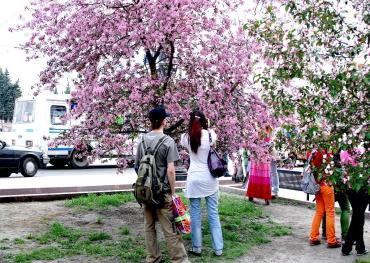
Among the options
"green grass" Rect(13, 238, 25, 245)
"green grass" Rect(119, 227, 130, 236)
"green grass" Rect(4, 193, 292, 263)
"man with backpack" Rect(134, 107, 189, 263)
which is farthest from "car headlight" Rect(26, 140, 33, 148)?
"man with backpack" Rect(134, 107, 189, 263)

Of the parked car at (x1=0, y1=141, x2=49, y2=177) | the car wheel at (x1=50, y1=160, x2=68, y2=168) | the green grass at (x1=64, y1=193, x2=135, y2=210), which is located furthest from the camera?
the car wheel at (x1=50, y1=160, x2=68, y2=168)

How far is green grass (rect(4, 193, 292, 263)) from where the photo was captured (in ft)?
20.0

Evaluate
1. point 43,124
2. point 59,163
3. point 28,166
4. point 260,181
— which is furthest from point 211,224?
point 59,163

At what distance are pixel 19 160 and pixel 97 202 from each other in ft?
23.2

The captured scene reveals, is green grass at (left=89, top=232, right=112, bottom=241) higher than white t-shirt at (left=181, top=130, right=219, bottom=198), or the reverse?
white t-shirt at (left=181, top=130, right=219, bottom=198)

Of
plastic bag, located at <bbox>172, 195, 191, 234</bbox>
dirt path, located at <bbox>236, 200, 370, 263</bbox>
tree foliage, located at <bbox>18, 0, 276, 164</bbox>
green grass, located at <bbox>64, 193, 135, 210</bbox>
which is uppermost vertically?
tree foliage, located at <bbox>18, 0, 276, 164</bbox>

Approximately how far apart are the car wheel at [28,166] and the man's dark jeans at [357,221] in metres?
11.9

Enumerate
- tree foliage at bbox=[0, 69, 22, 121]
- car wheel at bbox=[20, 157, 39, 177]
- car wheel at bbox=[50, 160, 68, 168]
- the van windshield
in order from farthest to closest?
tree foliage at bbox=[0, 69, 22, 121], car wheel at bbox=[50, 160, 68, 168], the van windshield, car wheel at bbox=[20, 157, 39, 177]

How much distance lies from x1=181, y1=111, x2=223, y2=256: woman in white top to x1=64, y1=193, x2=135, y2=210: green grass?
340 cm

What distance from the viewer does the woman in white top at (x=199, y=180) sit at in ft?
20.2

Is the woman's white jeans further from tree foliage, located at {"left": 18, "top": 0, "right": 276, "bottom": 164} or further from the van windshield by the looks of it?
the van windshield

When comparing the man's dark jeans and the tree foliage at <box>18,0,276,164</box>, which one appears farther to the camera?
the tree foliage at <box>18,0,276,164</box>

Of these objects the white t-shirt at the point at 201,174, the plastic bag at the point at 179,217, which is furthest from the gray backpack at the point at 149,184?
the white t-shirt at the point at 201,174

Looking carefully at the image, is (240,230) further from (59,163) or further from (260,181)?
(59,163)
